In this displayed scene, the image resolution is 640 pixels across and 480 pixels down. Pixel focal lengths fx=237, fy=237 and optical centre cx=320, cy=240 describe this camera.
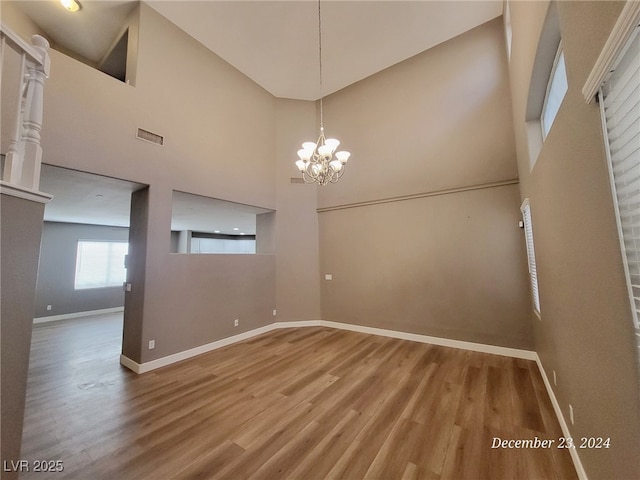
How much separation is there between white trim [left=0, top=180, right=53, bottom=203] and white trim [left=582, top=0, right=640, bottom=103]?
8.51 ft

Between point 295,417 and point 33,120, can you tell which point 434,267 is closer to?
point 295,417

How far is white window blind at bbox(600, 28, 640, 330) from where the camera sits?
83cm

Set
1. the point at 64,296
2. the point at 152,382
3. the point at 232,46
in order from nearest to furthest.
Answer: the point at 152,382, the point at 232,46, the point at 64,296

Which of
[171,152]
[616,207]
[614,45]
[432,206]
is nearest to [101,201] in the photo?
[171,152]

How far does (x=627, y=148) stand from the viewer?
90cm

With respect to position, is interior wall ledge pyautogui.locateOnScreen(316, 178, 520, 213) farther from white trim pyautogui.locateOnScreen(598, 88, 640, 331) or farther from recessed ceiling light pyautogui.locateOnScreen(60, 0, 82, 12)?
recessed ceiling light pyautogui.locateOnScreen(60, 0, 82, 12)

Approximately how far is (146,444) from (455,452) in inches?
99.0

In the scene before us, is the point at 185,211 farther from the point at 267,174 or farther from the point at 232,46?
the point at 232,46

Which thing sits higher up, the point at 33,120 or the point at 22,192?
the point at 33,120

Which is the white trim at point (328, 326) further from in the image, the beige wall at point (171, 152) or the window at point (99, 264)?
the window at point (99, 264)

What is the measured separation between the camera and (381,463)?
69.4 inches

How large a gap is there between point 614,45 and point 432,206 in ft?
12.0

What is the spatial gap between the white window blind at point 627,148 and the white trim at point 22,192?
267 cm

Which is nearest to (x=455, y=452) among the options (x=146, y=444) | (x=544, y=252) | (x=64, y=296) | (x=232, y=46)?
(x=544, y=252)
